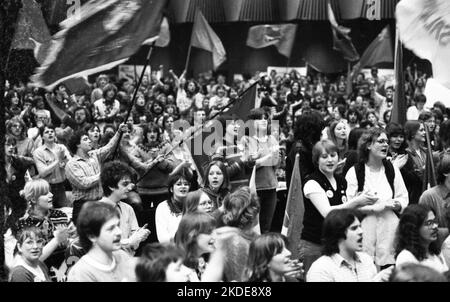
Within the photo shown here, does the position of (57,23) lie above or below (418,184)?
above

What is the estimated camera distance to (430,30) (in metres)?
10.4

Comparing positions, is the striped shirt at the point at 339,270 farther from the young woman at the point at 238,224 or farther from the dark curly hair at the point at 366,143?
the dark curly hair at the point at 366,143

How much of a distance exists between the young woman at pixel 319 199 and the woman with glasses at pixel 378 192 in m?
0.18

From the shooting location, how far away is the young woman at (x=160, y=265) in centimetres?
579

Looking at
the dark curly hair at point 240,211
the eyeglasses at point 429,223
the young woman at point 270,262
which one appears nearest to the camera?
the young woman at point 270,262

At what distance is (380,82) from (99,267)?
1846cm

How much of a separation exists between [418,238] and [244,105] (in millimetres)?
4753

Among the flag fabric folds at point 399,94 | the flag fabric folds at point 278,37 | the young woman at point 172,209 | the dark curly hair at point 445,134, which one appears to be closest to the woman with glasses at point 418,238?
the young woman at point 172,209

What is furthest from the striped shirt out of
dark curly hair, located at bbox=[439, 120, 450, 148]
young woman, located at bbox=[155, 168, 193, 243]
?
dark curly hair, located at bbox=[439, 120, 450, 148]

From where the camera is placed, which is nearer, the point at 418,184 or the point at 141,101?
the point at 418,184

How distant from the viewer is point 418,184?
9.76 metres
